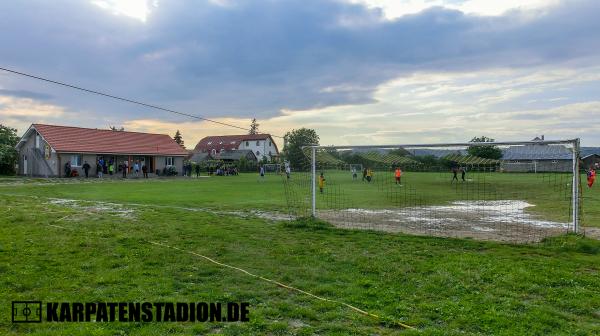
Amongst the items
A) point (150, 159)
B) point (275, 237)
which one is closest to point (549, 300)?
point (275, 237)

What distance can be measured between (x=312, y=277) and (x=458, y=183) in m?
11.6

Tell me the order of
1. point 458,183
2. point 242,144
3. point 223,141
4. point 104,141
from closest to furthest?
1. point 458,183
2. point 104,141
3. point 242,144
4. point 223,141

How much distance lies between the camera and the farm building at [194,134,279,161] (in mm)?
86250

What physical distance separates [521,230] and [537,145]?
8.17ft

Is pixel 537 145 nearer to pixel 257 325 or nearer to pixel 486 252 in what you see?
pixel 486 252

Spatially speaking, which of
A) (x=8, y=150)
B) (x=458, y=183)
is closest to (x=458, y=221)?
(x=458, y=183)

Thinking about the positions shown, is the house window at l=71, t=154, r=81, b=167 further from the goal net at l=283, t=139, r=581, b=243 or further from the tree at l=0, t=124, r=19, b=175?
the goal net at l=283, t=139, r=581, b=243

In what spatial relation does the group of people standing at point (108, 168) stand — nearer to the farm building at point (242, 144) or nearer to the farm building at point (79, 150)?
the farm building at point (79, 150)

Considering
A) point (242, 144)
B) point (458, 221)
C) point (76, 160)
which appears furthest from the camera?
point (242, 144)

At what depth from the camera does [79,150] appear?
38531 millimetres

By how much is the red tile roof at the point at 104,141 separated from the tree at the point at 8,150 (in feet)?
11.5

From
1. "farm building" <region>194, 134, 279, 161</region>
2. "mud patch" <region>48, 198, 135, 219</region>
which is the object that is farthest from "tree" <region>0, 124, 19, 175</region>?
"farm building" <region>194, 134, 279, 161</region>

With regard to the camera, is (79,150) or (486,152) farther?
(79,150)

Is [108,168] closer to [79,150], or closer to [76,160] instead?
[76,160]
